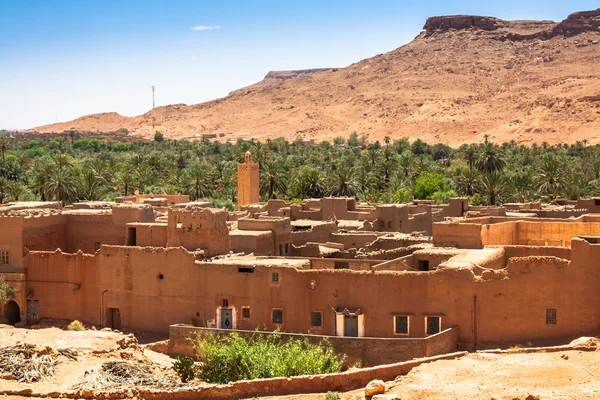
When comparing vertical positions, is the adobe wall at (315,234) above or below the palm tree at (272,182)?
below

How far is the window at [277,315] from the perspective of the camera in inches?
1147

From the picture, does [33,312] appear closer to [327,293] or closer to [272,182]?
[327,293]

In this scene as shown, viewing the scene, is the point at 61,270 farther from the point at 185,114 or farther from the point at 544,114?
the point at 185,114

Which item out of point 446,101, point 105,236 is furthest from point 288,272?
point 446,101

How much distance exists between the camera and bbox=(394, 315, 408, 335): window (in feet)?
90.8

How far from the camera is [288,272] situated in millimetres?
28922

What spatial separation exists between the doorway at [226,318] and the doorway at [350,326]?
11.7 feet

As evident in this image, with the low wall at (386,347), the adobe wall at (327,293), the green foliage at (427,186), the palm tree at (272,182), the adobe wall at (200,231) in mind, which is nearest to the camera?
the low wall at (386,347)

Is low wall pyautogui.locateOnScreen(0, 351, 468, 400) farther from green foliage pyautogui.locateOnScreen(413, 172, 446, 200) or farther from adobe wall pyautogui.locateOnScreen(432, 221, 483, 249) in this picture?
green foliage pyautogui.locateOnScreen(413, 172, 446, 200)

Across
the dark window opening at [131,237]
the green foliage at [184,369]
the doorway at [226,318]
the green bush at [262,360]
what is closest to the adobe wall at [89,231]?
the dark window opening at [131,237]

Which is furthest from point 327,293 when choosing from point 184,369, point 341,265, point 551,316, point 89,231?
point 89,231

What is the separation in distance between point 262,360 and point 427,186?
41748 millimetres

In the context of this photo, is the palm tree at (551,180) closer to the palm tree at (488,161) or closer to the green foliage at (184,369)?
the palm tree at (488,161)

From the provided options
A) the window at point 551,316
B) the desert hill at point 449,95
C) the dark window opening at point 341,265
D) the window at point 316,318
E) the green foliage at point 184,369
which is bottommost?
the green foliage at point 184,369
